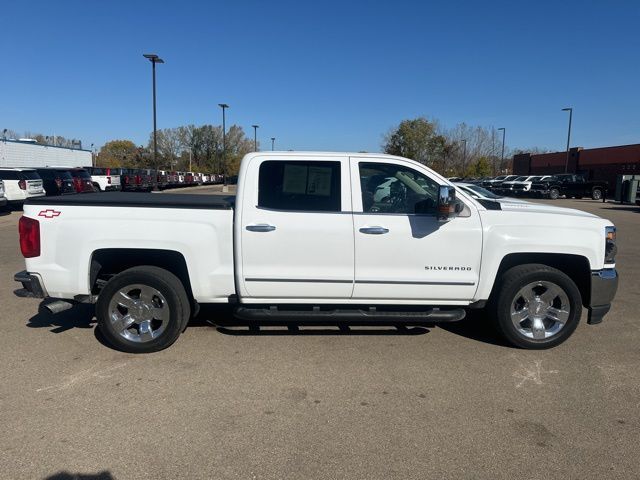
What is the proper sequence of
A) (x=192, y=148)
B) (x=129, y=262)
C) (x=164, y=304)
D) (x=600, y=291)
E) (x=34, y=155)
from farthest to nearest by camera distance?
1. (x=192, y=148)
2. (x=34, y=155)
3. (x=129, y=262)
4. (x=600, y=291)
5. (x=164, y=304)

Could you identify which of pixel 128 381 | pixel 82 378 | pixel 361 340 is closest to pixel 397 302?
pixel 361 340

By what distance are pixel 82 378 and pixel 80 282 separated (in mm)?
938

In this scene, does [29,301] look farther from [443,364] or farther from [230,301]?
[443,364]

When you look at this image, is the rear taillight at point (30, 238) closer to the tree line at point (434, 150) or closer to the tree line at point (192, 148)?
the tree line at point (434, 150)

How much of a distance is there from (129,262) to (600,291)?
15.1ft

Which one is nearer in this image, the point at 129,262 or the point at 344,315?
the point at 344,315

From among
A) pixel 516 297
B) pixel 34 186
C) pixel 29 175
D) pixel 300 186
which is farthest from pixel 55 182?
pixel 516 297

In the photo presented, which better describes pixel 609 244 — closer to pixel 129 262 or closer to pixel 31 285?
pixel 129 262

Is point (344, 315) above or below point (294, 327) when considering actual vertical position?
above

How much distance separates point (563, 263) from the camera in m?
4.87

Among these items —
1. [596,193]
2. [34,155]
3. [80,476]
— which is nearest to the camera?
[80,476]

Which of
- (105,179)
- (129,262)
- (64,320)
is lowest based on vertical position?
(64,320)

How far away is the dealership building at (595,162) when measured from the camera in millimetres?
43000

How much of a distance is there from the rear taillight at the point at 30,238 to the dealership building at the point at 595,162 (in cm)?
4093
